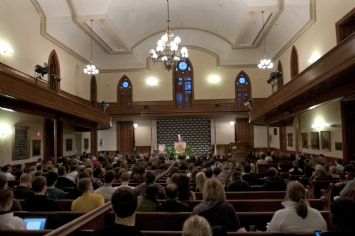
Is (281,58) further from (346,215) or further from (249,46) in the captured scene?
(346,215)

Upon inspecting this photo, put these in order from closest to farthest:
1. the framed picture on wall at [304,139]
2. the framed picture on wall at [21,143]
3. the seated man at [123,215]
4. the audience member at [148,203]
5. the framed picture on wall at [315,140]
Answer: the seated man at [123,215], the audience member at [148,203], the framed picture on wall at [21,143], the framed picture on wall at [315,140], the framed picture on wall at [304,139]

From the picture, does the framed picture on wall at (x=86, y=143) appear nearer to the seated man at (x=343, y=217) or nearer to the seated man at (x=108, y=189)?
the seated man at (x=108, y=189)

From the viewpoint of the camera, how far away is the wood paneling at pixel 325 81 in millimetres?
6527

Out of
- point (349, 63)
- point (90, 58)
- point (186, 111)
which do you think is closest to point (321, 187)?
point (349, 63)

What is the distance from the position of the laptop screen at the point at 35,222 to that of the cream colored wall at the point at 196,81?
61.4 feet

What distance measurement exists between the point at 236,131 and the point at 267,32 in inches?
302

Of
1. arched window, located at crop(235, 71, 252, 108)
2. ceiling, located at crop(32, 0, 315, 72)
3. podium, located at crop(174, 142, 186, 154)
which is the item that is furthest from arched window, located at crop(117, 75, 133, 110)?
arched window, located at crop(235, 71, 252, 108)

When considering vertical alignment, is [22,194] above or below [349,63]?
below

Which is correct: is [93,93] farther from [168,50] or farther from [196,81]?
[168,50]

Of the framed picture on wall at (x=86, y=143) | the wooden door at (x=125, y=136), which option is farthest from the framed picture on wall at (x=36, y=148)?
the wooden door at (x=125, y=136)

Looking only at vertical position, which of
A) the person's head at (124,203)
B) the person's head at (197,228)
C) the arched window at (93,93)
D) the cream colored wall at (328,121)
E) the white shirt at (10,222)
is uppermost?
the arched window at (93,93)

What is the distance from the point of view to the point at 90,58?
19719 mm

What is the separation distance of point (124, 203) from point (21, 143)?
12.0 metres

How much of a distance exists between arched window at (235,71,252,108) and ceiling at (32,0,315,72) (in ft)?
2.94
